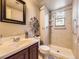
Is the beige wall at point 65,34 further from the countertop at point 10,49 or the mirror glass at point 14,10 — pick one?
the countertop at point 10,49

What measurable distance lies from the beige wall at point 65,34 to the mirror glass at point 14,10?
235 cm

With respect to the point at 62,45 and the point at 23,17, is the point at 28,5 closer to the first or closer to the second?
the point at 23,17

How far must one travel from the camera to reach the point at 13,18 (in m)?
2.16

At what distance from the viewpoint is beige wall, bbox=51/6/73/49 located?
3885 mm

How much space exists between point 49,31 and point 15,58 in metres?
3.75

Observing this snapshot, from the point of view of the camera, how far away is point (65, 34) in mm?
4090

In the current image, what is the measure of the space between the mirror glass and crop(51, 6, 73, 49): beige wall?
2.35 m

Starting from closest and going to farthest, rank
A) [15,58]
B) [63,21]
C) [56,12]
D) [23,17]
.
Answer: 1. [15,58]
2. [23,17]
3. [63,21]
4. [56,12]

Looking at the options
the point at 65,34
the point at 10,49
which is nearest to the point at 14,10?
the point at 10,49

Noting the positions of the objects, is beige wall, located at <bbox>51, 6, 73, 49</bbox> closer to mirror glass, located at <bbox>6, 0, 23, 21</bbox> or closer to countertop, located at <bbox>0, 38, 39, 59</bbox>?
mirror glass, located at <bbox>6, 0, 23, 21</bbox>

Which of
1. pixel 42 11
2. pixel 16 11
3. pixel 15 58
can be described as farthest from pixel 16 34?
pixel 42 11

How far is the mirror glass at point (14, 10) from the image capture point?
196 cm

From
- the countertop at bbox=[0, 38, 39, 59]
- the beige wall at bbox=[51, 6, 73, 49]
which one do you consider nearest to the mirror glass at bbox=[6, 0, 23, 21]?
the countertop at bbox=[0, 38, 39, 59]

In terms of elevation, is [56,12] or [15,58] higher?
[56,12]
